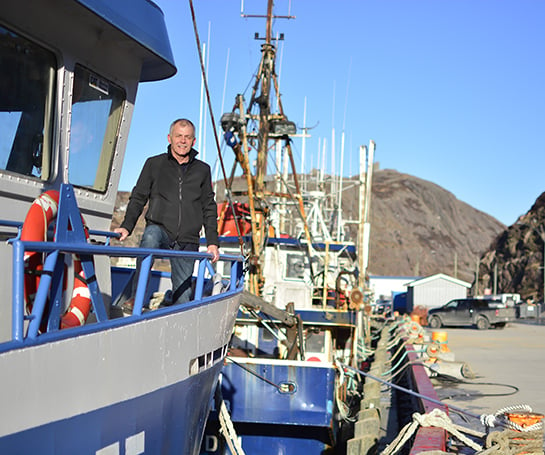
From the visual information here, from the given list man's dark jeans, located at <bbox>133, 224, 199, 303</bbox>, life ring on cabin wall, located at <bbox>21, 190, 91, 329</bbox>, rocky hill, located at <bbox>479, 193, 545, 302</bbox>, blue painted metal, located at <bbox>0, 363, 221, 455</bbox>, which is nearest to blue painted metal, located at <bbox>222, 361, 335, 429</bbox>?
blue painted metal, located at <bbox>0, 363, 221, 455</bbox>

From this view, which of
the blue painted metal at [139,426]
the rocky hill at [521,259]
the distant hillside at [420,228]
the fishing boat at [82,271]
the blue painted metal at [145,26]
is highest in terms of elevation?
the distant hillside at [420,228]

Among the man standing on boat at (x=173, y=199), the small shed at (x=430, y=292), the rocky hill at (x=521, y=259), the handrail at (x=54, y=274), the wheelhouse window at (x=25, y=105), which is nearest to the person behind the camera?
the handrail at (x=54, y=274)

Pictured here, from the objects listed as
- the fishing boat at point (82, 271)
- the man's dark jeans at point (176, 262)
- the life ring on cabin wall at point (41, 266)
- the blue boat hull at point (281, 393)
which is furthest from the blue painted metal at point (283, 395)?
the life ring on cabin wall at point (41, 266)

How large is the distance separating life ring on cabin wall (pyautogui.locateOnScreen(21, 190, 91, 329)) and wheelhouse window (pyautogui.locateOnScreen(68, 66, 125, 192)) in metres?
0.99

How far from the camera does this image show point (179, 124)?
548cm

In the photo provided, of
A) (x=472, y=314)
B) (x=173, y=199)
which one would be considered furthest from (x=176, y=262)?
(x=472, y=314)

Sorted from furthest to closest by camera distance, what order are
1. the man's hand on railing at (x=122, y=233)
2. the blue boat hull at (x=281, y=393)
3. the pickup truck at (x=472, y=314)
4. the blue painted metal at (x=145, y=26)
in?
the pickup truck at (x=472, y=314), the blue boat hull at (x=281, y=393), the man's hand on railing at (x=122, y=233), the blue painted metal at (x=145, y=26)

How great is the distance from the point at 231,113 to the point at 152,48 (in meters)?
10.4

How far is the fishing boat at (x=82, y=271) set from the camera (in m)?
3.55

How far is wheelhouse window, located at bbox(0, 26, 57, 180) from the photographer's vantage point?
194 inches

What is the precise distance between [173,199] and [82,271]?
117 centimetres

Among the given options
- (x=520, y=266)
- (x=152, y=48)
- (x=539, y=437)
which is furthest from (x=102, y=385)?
(x=520, y=266)

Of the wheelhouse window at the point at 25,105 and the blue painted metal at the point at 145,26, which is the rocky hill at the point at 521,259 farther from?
the wheelhouse window at the point at 25,105

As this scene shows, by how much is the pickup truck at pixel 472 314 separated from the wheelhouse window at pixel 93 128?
30615 millimetres
